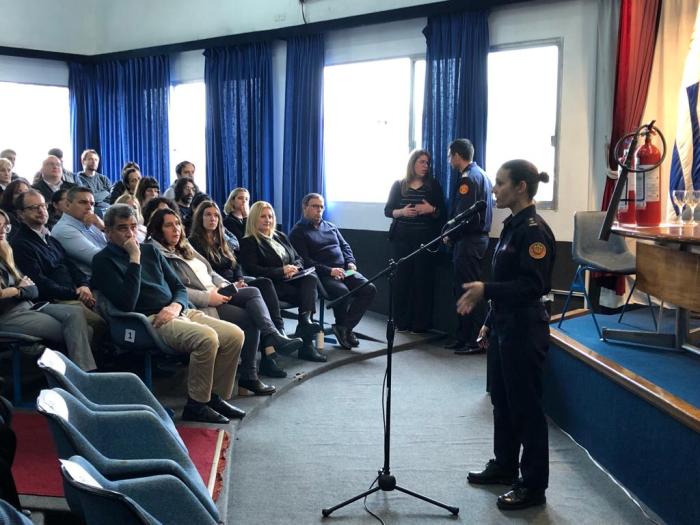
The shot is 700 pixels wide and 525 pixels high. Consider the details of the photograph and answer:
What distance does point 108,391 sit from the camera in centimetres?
226

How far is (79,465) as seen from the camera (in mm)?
1438

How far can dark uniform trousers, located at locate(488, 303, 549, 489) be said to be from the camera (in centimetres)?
268

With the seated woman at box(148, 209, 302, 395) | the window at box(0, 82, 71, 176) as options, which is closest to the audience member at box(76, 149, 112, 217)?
the window at box(0, 82, 71, 176)

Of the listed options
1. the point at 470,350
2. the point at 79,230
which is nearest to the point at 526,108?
the point at 470,350

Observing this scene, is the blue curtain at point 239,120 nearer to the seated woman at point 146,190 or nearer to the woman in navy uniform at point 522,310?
the seated woman at point 146,190

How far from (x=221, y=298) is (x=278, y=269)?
2.48 feet

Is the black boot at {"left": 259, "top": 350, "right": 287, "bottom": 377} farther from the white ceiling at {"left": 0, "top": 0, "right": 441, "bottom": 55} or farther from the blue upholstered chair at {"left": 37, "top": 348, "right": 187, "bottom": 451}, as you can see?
the white ceiling at {"left": 0, "top": 0, "right": 441, "bottom": 55}

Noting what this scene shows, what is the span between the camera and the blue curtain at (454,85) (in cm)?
550

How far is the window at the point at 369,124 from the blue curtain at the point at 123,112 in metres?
2.30

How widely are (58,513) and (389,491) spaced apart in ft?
4.10

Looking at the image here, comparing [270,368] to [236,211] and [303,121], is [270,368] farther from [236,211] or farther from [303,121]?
[303,121]

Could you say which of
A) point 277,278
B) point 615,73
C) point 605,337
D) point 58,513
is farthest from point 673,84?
point 58,513

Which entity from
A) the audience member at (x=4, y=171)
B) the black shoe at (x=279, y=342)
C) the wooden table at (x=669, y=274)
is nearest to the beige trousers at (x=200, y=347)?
the black shoe at (x=279, y=342)

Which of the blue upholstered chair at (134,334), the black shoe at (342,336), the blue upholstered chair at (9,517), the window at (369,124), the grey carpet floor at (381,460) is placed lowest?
the grey carpet floor at (381,460)
